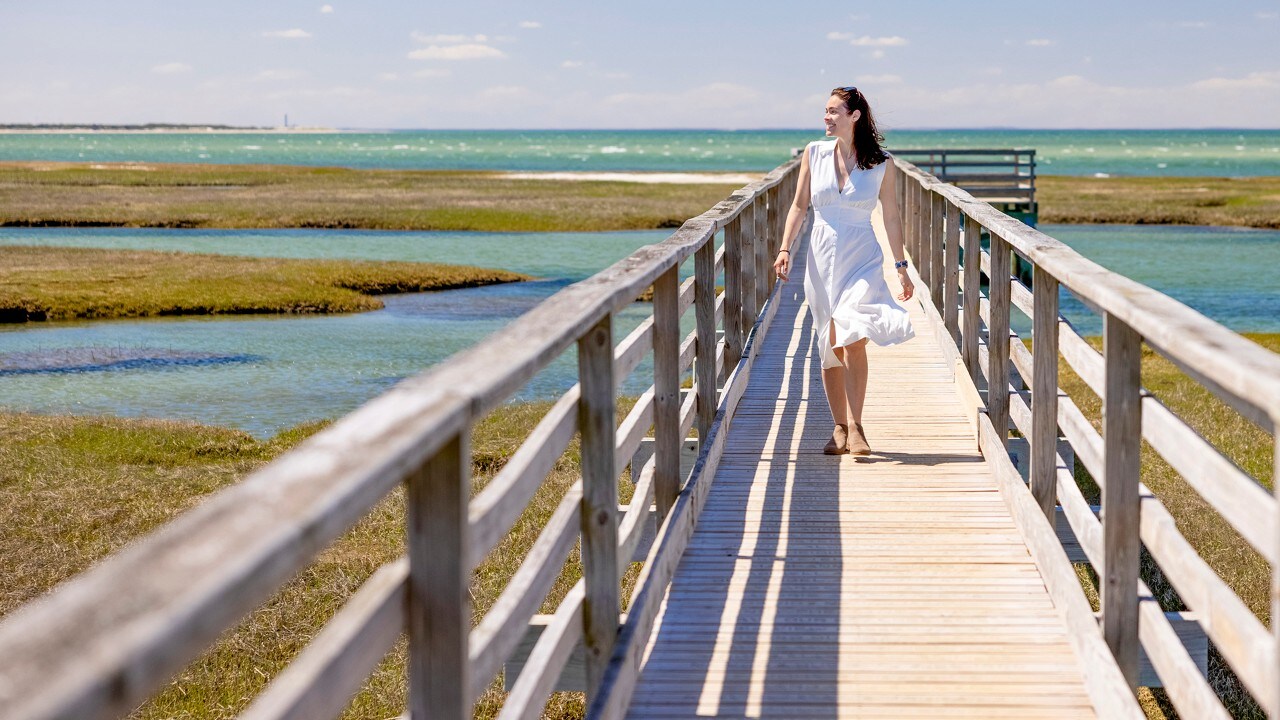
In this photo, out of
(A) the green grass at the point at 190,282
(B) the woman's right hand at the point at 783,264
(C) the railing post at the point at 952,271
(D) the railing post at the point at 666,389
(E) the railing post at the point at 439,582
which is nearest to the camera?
(E) the railing post at the point at 439,582

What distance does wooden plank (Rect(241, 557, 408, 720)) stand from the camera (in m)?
1.69

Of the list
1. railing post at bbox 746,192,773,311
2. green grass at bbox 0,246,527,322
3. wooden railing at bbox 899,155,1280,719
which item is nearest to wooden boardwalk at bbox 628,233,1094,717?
wooden railing at bbox 899,155,1280,719

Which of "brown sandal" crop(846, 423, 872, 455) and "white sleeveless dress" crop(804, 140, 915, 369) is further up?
"white sleeveless dress" crop(804, 140, 915, 369)

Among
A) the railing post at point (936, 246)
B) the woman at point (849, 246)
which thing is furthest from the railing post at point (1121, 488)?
the railing post at point (936, 246)

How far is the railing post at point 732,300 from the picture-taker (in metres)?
8.10

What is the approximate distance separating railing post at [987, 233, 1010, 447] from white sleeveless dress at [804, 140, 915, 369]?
0.38 metres

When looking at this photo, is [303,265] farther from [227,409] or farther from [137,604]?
[137,604]

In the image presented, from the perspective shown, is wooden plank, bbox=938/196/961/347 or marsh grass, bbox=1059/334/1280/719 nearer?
marsh grass, bbox=1059/334/1280/719

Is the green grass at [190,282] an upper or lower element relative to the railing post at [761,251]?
lower

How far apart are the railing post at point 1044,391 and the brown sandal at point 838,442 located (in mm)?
1536

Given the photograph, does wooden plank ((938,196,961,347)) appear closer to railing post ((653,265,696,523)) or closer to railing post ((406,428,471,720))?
railing post ((653,265,696,523))

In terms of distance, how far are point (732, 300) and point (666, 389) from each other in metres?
3.46

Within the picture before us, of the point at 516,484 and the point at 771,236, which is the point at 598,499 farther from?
the point at 771,236

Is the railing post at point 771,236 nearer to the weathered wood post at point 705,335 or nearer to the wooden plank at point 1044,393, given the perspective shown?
the weathered wood post at point 705,335
